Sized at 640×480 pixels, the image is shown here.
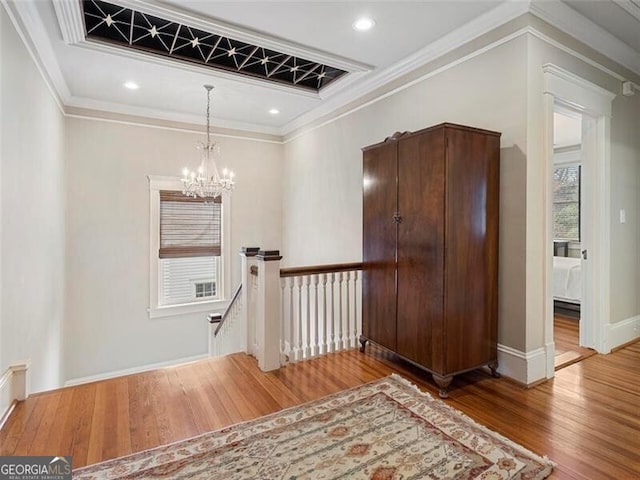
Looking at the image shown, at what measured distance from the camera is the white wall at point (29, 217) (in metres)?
2.26

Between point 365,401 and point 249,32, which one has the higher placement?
point 249,32

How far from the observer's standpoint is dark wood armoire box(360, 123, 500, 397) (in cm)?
243

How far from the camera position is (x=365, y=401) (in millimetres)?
2375

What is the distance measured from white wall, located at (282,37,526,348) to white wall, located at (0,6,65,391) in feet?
10.5

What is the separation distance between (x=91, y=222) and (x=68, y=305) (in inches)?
45.5

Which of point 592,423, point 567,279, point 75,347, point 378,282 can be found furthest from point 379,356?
point 75,347

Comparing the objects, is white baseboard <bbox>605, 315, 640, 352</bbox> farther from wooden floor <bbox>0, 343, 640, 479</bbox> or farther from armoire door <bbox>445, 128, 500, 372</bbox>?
armoire door <bbox>445, 128, 500, 372</bbox>

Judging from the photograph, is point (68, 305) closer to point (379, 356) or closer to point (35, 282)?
point (35, 282)

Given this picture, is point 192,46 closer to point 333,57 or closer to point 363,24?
point 333,57

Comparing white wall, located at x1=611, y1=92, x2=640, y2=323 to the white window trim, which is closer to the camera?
white wall, located at x1=611, y1=92, x2=640, y2=323

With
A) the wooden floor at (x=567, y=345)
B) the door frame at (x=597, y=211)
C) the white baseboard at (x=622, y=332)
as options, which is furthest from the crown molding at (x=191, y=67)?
the white baseboard at (x=622, y=332)

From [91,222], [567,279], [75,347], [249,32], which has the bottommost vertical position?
[75,347]

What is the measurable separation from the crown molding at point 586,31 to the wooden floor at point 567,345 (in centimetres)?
279

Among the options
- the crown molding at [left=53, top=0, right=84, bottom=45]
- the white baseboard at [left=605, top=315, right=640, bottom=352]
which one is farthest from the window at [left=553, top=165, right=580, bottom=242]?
the crown molding at [left=53, top=0, right=84, bottom=45]
